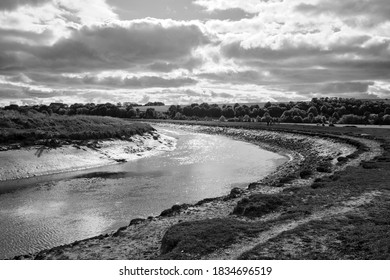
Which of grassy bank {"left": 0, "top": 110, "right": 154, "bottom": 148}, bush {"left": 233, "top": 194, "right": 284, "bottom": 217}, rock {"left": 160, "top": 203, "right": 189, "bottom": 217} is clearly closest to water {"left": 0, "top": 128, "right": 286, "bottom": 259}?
rock {"left": 160, "top": 203, "right": 189, "bottom": 217}

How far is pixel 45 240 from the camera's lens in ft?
69.6

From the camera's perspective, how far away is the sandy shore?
139ft

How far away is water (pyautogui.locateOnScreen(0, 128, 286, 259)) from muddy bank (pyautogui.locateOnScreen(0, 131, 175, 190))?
10.4ft

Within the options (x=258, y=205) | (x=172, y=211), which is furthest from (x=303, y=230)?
(x=172, y=211)

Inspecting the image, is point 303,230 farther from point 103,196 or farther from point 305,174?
point 103,196

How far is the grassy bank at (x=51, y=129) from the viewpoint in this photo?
5066cm

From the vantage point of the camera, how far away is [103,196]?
105 ft

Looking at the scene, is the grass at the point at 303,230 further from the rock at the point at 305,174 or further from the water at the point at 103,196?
the water at the point at 103,196

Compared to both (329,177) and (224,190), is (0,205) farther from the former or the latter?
(329,177)

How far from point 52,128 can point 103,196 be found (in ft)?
102

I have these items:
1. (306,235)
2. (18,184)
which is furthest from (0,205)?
(306,235)

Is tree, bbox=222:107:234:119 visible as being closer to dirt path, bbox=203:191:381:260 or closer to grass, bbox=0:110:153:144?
grass, bbox=0:110:153:144

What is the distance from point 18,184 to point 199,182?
1895 cm

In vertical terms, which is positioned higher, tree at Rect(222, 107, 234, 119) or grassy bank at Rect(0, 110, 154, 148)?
tree at Rect(222, 107, 234, 119)
